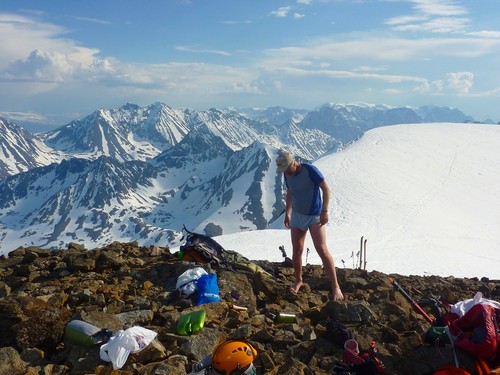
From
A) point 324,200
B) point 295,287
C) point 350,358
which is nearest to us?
point 350,358

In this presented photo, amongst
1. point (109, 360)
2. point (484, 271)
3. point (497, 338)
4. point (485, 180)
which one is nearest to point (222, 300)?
point (109, 360)

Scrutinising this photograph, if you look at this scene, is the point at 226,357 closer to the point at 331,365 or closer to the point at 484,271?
the point at 331,365

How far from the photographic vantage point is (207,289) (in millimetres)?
8805

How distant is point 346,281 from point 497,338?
17.3ft

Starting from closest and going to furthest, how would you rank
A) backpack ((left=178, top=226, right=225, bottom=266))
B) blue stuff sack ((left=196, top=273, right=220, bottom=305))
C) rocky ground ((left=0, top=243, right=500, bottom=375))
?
rocky ground ((left=0, top=243, right=500, bottom=375)) → blue stuff sack ((left=196, top=273, right=220, bottom=305)) → backpack ((left=178, top=226, right=225, bottom=266))

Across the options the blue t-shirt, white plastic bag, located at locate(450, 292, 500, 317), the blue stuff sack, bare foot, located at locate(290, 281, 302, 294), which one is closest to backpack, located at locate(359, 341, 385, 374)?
white plastic bag, located at locate(450, 292, 500, 317)

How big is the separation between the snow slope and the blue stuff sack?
13.8 metres

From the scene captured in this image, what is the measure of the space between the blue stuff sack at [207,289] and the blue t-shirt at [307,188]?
246 centimetres

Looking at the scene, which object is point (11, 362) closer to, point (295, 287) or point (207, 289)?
point (207, 289)

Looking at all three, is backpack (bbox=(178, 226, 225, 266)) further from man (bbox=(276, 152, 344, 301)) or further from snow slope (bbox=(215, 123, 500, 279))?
snow slope (bbox=(215, 123, 500, 279))

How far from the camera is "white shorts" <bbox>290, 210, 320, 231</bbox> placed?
31.3ft

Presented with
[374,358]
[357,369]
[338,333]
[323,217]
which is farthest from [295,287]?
[357,369]

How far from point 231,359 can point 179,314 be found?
2481 mm

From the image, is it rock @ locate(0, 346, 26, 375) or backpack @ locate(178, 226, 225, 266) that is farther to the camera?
backpack @ locate(178, 226, 225, 266)
